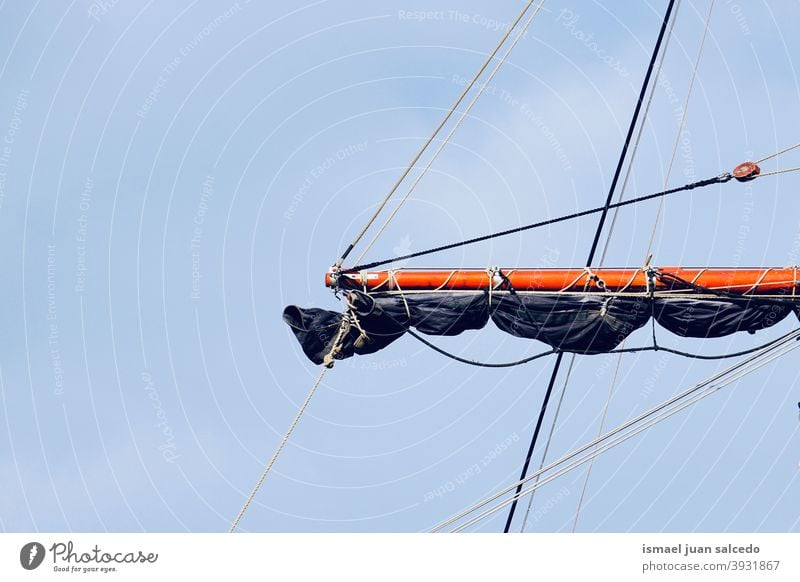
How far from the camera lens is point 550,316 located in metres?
29.6

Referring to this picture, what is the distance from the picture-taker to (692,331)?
1167 inches

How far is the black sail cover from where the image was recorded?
29578 millimetres
